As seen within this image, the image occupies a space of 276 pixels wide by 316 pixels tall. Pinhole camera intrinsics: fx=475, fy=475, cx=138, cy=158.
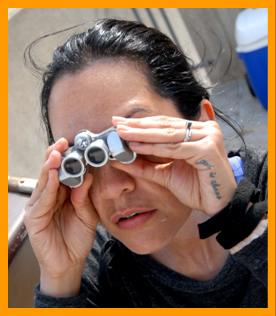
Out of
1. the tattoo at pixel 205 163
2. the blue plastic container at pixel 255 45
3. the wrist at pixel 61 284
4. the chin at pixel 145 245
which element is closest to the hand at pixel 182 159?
the tattoo at pixel 205 163

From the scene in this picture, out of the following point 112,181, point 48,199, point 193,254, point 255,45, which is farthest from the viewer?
point 255,45

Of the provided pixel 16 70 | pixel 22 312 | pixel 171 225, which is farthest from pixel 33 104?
pixel 171 225

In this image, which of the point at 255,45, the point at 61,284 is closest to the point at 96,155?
the point at 61,284

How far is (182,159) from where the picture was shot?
109 centimetres

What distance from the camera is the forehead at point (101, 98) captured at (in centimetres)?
111

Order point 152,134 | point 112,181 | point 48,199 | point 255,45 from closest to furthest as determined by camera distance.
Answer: point 152,134 < point 112,181 < point 48,199 < point 255,45

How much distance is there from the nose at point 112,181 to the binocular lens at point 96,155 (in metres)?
0.04

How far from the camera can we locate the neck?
1.32 metres

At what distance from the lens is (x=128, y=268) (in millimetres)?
1369

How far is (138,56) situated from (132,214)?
1.35 ft

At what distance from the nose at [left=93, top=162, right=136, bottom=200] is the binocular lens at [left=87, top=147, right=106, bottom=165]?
0.14 feet

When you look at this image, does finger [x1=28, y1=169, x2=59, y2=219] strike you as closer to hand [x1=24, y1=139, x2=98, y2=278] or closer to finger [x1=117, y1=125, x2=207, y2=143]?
hand [x1=24, y1=139, x2=98, y2=278]

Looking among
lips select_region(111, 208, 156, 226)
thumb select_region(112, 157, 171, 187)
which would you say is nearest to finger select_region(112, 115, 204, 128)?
thumb select_region(112, 157, 171, 187)

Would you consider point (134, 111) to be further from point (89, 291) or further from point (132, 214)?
point (89, 291)
